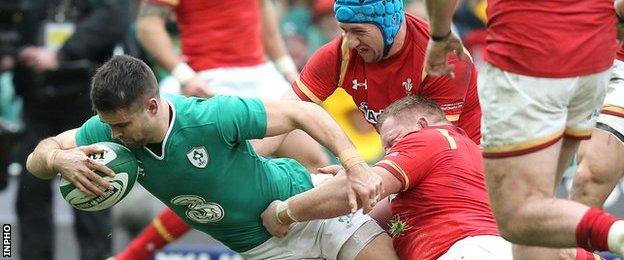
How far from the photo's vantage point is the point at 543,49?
17.3 feet

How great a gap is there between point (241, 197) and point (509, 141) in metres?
1.67

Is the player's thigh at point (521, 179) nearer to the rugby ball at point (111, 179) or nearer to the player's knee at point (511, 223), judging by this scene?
the player's knee at point (511, 223)

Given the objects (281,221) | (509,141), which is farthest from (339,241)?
(509,141)

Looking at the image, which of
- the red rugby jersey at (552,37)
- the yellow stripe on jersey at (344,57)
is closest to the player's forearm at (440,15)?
the red rugby jersey at (552,37)

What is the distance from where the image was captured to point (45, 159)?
6340mm

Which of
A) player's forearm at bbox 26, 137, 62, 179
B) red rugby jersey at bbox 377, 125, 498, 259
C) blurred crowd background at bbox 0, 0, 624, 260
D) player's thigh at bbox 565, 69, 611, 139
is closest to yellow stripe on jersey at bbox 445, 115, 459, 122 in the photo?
red rugby jersey at bbox 377, 125, 498, 259

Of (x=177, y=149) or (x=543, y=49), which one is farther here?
(x=177, y=149)

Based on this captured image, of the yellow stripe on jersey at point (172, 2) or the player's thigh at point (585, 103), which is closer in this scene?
the player's thigh at point (585, 103)

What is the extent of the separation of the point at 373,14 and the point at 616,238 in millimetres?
2226

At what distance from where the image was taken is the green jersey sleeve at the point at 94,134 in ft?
21.1

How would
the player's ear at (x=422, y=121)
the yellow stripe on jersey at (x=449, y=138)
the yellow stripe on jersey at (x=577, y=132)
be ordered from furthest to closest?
the player's ear at (x=422, y=121)
the yellow stripe on jersey at (x=449, y=138)
the yellow stripe on jersey at (x=577, y=132)

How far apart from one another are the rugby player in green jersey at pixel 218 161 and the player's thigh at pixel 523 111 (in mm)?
776

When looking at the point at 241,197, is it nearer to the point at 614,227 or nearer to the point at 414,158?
the point at 414,158

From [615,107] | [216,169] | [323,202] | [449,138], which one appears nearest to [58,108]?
[216,169]
